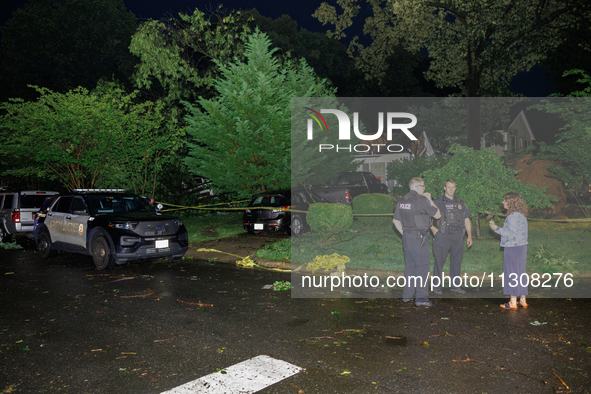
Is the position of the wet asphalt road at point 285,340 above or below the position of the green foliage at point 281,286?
below

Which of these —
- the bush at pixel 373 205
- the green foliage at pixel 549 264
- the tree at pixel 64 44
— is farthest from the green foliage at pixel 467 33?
the tree at pixel 64 44

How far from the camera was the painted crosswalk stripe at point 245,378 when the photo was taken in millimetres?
4387

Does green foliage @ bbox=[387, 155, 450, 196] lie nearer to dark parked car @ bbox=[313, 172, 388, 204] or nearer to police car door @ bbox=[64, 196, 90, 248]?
dark parked car @ bbox=[313, 172, 388, 204]

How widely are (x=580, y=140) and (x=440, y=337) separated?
38.9ft

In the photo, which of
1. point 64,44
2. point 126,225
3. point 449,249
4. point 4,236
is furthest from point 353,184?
point 64,44

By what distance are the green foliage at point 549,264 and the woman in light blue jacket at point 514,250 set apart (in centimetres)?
254

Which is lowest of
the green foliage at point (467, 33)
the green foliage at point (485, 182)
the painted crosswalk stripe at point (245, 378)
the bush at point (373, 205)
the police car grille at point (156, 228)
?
the painted crosswalk stripe at point (245, 378)

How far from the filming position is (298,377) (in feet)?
15.2

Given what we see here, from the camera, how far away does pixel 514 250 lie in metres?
7.07

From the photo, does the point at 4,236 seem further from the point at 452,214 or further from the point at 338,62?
the point at 338,62

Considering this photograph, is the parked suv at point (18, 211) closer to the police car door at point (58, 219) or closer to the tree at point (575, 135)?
the police car door at point (58, 219)

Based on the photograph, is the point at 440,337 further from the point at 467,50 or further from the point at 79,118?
the point at 467,50

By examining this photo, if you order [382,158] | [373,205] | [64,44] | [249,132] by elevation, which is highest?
[64,44]

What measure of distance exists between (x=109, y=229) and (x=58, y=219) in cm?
237
